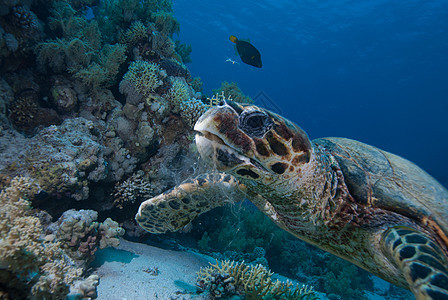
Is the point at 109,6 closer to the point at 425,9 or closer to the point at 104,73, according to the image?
the point at 104,73

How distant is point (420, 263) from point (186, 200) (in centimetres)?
235

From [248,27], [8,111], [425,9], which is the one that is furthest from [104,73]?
[248,27]

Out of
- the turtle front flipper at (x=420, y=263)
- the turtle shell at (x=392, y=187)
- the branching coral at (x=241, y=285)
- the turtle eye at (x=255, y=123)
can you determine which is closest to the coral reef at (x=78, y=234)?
the branching coral at (x=241, y=285)

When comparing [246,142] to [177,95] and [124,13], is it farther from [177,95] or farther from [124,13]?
[124,13]

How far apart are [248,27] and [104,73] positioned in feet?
158

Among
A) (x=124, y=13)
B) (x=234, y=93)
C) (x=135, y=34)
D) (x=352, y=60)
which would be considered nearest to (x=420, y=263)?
(x=234, y=93)

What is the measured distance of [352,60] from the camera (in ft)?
153

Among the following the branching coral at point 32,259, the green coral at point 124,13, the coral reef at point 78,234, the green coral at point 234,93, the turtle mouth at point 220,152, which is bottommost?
the coral reef at point 78,234

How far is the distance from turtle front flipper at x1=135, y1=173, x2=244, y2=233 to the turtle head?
3.18 feet

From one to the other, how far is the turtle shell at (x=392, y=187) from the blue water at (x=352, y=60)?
8.44 metres

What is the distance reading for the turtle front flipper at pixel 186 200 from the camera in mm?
2799

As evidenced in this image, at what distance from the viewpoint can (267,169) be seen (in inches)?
67.2

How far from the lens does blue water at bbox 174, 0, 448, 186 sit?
104 ft

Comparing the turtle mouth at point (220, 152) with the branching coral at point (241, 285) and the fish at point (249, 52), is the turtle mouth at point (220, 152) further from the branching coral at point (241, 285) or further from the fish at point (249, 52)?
the fish at point (249, 52)
